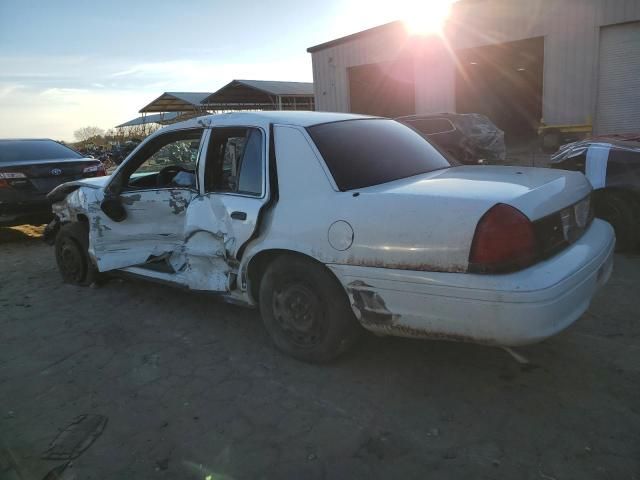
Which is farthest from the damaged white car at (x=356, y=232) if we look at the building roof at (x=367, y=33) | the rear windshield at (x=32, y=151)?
the building roof at (x=367, y=33)

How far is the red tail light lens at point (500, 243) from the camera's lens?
93.3 inches

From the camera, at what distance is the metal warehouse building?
46.3ft

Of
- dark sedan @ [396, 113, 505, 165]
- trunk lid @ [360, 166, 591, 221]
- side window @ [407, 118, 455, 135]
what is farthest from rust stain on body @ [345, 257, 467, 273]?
side window @ [407, 118, 455, 135]

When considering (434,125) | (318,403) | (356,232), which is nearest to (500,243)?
(356,232)

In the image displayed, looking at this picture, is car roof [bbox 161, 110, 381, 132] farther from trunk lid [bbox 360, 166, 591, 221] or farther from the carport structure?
A: the carport structure

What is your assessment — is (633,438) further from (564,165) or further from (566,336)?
(564,165)

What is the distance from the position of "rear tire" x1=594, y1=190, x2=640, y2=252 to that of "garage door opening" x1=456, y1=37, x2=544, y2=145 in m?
12.5

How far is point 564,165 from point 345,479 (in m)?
4.82

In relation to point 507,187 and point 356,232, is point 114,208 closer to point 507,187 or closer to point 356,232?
point 356,232

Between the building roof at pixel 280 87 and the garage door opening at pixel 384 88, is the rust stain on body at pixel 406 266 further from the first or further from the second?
the building roof at pixel 280 87

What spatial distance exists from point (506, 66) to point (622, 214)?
1692cm

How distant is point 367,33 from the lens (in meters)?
20.0

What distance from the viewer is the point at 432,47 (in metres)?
18.3

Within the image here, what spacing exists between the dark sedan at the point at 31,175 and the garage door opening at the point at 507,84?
14.2 m
